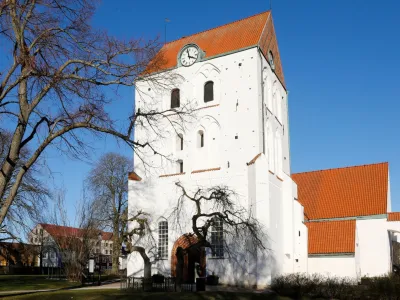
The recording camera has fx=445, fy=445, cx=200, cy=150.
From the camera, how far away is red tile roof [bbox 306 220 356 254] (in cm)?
2670

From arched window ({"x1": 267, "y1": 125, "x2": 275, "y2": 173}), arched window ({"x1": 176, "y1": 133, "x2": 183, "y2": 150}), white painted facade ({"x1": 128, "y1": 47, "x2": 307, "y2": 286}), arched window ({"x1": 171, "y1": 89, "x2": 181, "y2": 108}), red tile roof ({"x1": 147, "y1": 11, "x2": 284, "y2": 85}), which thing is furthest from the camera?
arched window ({"x1": 171, "y1": 89, "x2": 181, "y2": 108})

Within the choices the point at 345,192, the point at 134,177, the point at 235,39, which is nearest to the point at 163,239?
the point at 134,177

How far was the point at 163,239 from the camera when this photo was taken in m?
25.8

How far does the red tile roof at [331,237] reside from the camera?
2670 centimetres

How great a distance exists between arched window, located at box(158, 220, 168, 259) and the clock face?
9744mm

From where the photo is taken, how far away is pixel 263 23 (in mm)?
27203

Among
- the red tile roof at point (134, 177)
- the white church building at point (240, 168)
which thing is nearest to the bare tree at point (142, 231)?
the white church building at point (240, 168)

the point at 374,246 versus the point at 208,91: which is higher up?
the point at 208,91

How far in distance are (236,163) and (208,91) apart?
4993mm

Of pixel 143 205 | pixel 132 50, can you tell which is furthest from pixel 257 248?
pixel 132 50

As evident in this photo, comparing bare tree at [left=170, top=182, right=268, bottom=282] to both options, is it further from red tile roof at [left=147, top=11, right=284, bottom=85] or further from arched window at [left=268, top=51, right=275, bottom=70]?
arched window at [left=268, top=51, right=275, bottom=70]

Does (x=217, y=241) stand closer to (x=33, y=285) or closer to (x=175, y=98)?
(x=175, y=98)

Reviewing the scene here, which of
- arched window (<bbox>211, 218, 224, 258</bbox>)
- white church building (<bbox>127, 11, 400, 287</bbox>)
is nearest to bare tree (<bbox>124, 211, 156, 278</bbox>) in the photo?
white church building (<bbox>127, 11, 400, 287</bbox>)

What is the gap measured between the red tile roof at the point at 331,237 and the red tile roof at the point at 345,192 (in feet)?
5.44
